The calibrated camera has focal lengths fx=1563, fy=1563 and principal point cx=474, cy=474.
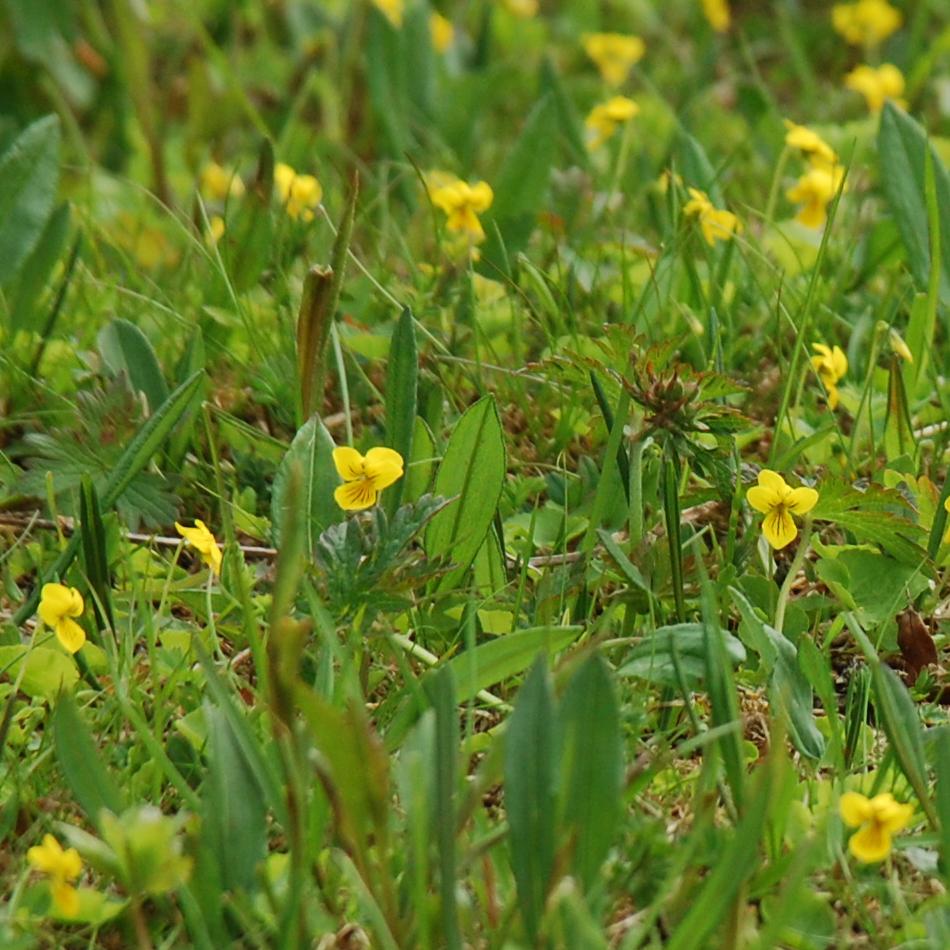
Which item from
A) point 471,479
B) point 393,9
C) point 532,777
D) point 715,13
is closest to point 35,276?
point 471,479

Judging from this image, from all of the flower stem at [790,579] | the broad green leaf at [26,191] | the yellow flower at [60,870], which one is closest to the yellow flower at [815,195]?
the flower stem at [790,579]

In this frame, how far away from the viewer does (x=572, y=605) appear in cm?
172

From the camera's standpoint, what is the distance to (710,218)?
2285 millimetres

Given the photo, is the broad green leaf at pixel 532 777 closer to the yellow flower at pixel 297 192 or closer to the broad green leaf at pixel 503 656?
the broad green leaf at pixel 503 656

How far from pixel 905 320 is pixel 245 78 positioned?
6.52ft

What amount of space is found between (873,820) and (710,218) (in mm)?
1205

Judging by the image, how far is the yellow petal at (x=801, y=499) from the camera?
5.20 feet

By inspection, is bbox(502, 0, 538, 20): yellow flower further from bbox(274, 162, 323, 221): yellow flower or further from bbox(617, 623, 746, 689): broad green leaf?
bbox(617, 623, 746, 689): broad green leaf

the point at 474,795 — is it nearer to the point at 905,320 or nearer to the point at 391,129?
the point at 905,320

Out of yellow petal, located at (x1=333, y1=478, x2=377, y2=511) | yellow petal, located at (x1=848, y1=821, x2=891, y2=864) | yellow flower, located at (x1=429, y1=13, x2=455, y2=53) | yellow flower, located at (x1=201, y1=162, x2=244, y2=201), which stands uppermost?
yellow petal, located at (x1=333, y1=478, x2=377, y2=511)

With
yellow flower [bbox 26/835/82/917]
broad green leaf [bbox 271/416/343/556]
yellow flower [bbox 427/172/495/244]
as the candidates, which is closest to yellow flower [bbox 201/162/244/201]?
yellow flower [bbox 427/172/495/244]

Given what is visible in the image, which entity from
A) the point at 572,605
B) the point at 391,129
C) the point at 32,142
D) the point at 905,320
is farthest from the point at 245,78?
the point at 572,605

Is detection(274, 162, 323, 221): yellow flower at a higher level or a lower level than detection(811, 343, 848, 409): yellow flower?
higher

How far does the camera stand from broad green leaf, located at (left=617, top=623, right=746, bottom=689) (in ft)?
4.97
